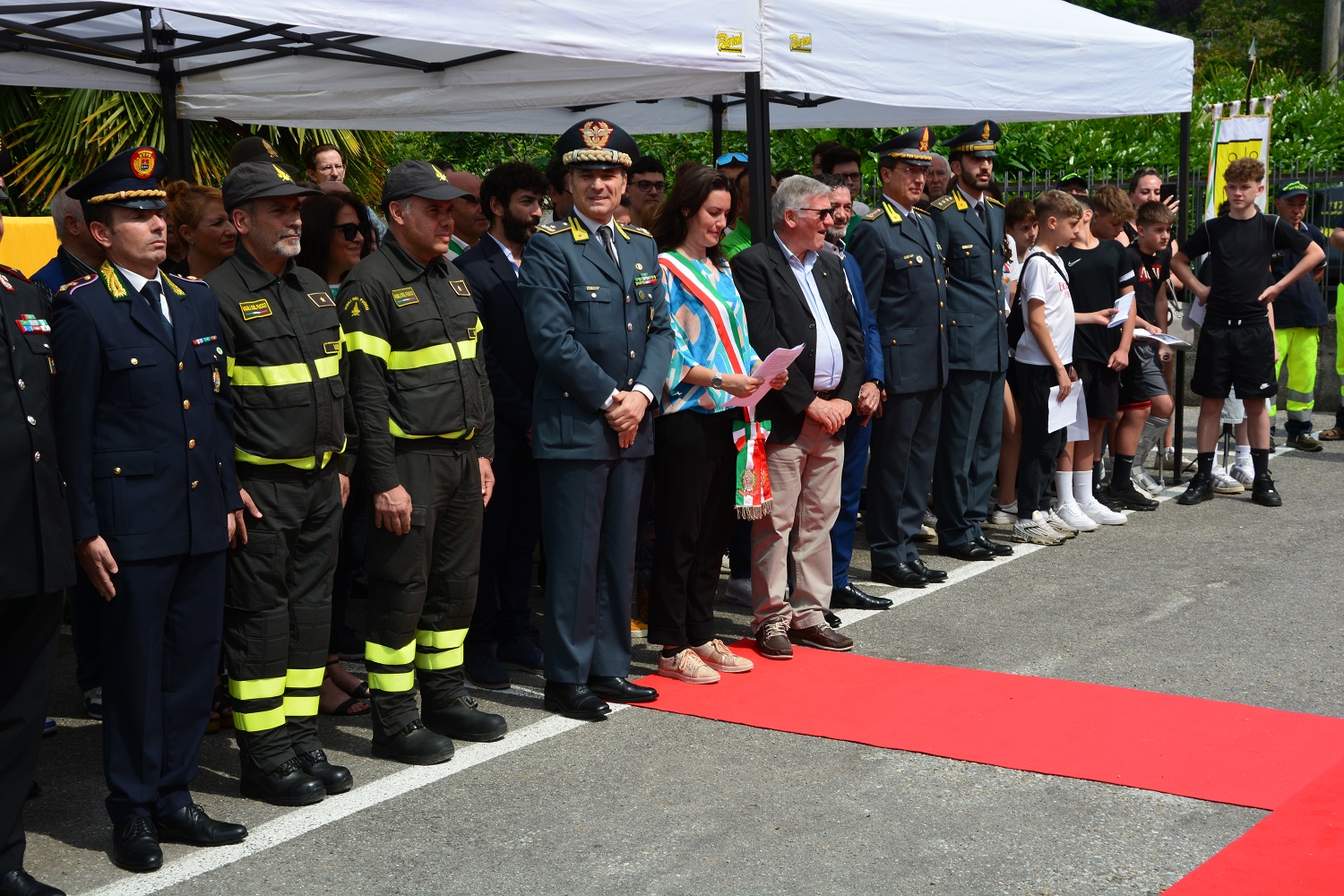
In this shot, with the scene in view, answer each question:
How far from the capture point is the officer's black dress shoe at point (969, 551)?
25.3ft

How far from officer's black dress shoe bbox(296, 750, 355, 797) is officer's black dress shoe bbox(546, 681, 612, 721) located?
96cm

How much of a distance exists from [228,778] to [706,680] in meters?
1.90

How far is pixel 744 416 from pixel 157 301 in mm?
2481

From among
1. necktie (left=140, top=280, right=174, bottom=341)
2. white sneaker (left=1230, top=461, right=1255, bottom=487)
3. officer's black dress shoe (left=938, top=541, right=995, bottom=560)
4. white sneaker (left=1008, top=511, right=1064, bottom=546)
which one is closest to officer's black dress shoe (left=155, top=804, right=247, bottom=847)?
necktie (left=140, top=280, right=174, bottom=341)

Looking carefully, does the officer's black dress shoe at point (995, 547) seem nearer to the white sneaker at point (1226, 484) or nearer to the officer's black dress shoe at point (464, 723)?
the white sneaker at point (1226, 484)

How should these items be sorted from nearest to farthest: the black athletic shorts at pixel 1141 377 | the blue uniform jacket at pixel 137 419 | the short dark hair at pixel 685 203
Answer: the blue uniform jacket at pixel 137 419
the short dark hair at pixel 685 203
the black athletic shorts at pixel 1141 377

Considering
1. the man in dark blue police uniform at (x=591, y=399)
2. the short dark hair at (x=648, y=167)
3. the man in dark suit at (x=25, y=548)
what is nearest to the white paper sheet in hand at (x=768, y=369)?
the man in dark blue police uniform at (x=591, y=399)

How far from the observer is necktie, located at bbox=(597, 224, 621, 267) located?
521cm

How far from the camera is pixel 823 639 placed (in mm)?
6109

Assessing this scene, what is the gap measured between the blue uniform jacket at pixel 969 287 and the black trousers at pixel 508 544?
2.68m

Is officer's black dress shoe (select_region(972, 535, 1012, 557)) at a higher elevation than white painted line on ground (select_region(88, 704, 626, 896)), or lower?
lower

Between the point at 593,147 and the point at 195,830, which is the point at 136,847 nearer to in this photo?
the point at 195,830

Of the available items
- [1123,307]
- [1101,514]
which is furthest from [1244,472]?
[1123,307]

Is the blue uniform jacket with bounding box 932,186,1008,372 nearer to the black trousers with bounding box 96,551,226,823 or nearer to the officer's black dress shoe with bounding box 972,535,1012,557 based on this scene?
the officer's black dress shoe with bounding box 972,535,1012,557
